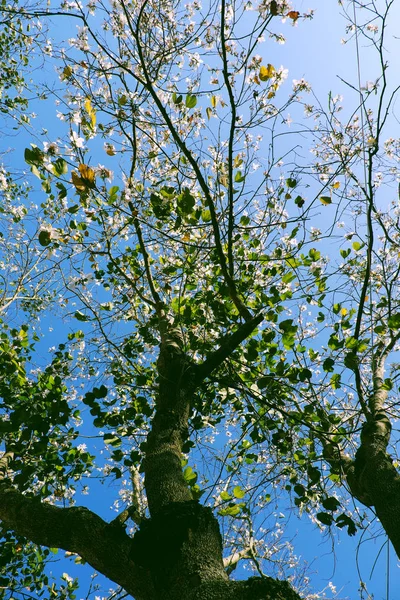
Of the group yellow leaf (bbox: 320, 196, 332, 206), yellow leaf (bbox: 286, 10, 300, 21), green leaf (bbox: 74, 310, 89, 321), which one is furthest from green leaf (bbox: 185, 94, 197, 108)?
green leaf (bbox: 74, 310, 89, 321)

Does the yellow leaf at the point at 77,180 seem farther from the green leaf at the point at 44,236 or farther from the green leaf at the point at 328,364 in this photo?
the green leaf at the point at 328,364

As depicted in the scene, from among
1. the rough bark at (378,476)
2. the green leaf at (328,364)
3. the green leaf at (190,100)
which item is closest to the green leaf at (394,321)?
the green leaf at (328,364)

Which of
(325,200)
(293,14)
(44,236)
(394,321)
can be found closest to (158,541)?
(44,236)

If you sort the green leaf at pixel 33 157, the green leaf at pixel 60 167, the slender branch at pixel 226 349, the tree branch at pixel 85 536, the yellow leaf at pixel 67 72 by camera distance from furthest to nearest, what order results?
the yellow leaf at pixel 67 72 → the slender branch at pixel 226 349 → the green leaf at pixel 60 167 → the green leaf at pixel 33 157 → the tree branch at pixel 85 536

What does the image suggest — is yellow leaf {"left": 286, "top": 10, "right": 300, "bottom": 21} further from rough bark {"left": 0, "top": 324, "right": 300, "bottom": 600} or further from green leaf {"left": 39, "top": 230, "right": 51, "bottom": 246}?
rough bark {"left": 0, "top": 324, "right": 300, "bottom": 600}

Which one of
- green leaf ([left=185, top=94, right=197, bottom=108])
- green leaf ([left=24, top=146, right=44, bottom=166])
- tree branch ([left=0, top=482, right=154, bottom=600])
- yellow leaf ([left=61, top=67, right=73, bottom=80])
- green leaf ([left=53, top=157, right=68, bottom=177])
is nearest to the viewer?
tree branch ([left=0, top=482, right=154, bottom=600])

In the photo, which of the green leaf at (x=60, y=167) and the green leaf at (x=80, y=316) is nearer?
the green leaf at (x=60, y=167)

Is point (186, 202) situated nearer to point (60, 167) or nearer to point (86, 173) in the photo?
point (86, 173)

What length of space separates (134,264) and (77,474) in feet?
7.12

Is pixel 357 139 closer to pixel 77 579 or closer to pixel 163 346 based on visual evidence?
pixel 163 346

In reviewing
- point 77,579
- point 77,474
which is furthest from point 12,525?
point 77,579

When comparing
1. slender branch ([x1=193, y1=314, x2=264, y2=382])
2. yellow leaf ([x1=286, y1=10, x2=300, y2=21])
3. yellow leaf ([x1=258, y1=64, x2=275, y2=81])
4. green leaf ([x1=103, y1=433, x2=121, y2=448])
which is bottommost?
green leaf ([x1=103, y1=433, x2=121, y2=448])

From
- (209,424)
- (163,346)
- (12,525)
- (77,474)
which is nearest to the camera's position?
(12,525)

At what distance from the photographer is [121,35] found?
348 cm
